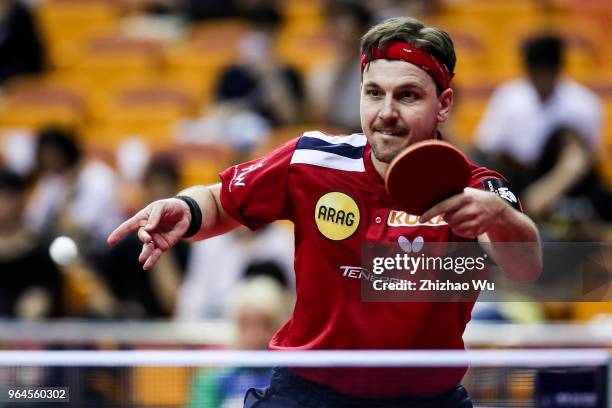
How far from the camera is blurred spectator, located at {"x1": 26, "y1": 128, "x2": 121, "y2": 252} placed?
8.84 metres

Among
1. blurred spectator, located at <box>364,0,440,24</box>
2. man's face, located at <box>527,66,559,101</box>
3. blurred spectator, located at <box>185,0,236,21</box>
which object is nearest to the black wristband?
man's face, located at <box>527,66,559,101</box>

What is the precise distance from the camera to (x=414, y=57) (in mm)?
3473

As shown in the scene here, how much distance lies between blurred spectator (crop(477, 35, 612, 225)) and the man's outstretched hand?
159 inches

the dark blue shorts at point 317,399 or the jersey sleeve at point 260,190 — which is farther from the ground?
the jersey sleeve at point 260,190

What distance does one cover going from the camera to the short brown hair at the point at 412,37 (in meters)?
3.49

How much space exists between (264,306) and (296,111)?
3.81 metres

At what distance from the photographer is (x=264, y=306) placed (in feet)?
19.8

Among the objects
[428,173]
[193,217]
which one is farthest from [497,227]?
[193,217]

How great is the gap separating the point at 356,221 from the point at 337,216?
0.06 m

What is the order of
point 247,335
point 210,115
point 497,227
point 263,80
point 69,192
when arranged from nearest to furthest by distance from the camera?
point 497,227 → point 247,335 → point 69,192 → point 263,80 → point 210,115

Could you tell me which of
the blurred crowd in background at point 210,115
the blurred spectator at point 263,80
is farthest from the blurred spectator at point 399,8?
the blurred spectator at point 263,80

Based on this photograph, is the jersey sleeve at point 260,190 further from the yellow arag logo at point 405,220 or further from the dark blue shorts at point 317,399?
the dark blue shorts at point 317,399

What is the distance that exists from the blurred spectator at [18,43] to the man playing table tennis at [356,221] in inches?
328

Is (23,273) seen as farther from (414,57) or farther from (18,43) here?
(414,57)
